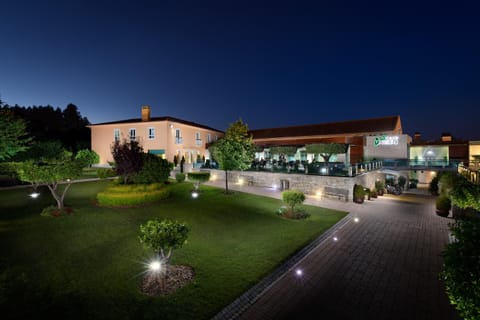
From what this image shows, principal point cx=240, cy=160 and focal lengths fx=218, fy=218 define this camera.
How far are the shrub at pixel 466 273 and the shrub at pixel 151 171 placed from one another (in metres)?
15.4

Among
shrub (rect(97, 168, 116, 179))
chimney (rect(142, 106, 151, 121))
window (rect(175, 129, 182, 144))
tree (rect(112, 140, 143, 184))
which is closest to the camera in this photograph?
tree (rect(112, 140, 143, 184))

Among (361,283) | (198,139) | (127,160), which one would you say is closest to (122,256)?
(361,283)

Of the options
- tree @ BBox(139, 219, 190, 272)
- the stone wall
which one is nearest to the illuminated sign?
the stone wall

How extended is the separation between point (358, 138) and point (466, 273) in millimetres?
28882

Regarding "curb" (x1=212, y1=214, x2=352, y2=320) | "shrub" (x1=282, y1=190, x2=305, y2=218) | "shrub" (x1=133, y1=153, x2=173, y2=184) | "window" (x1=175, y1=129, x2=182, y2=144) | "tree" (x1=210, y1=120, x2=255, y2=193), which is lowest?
"curb" (x1=212, y1=214, x2=352, y2=320)

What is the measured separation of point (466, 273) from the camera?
3043 millimetres

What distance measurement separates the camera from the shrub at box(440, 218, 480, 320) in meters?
2.86

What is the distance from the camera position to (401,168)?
26109 millimetres

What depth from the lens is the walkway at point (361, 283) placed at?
5.00 m

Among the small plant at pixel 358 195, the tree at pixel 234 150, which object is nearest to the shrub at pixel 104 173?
the tree at pixel 234 150

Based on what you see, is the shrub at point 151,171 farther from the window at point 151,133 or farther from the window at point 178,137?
the window at point 151,133

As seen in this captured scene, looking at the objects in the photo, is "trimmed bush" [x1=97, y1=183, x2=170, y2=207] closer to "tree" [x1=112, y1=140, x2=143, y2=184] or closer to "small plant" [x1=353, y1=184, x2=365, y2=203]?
"tree" [x1=112, y1=140, x2=143, y2=184]

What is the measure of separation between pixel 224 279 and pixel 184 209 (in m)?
7.99

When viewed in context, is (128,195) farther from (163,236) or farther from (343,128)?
(343,128)
